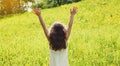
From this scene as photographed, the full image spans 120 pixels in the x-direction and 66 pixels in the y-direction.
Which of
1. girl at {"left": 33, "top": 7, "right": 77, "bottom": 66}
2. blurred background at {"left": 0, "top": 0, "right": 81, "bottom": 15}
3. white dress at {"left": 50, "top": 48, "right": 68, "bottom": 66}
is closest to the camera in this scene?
girl at {"left": 33, "top": 7, "right": 77, "bottom": 66}

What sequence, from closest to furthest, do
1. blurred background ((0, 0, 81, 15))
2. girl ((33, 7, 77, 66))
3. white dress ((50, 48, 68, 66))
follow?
girl ((33, 7, 77, 66))
white dress ((50, 48, 68, 66))
blurred background ((0, 0, 81, 15))

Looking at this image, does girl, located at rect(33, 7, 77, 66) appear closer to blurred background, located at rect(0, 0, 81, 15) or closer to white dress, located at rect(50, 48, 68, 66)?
white dress, located at rect(50, 48, 68, 66)

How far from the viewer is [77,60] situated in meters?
13.4

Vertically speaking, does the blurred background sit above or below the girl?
below

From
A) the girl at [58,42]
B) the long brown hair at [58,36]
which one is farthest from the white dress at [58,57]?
the long brown hair at [58,36]

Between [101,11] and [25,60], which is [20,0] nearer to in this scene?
[101,11]

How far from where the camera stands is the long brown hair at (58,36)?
834cm

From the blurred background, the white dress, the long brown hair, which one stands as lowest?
the blurred background

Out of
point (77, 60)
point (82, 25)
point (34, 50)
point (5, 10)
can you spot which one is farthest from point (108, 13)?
point (5, 10)

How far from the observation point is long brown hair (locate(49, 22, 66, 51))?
27.4ft

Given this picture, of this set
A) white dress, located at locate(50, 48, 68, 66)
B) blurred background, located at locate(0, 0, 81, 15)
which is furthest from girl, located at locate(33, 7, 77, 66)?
blurred background, located at locate(0, 0, 81, 15)

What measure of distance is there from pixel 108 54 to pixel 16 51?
14.6 ft

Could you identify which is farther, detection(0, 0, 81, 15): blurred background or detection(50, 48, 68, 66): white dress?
detection(0, 0, 81, 15): blurred background

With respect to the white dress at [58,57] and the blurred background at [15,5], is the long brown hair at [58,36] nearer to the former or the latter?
the white dress at [58,57]
